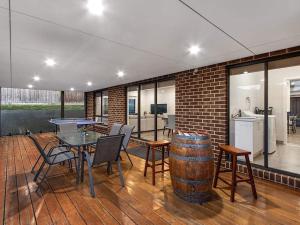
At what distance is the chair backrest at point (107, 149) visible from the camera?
2438mm

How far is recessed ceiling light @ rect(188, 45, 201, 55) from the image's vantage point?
251 cm

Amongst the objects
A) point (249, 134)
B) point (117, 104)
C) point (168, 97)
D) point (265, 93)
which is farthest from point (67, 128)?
point (265, 93)

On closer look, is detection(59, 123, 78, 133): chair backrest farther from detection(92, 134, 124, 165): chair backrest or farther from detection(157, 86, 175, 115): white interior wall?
detection(157, 86, 175, 115): white interior wall

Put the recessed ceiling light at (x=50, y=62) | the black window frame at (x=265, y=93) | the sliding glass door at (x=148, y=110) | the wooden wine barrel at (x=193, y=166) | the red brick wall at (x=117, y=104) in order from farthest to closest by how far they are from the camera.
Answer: the red brick wall at (x=117, y=104)
the sliding glass door at (x=148, y=110)
the recessed ceiling light at (x=50, y=62)
the black window frame at (x=265, y=93)
the wooden wine barrel at (x=193, y=166)

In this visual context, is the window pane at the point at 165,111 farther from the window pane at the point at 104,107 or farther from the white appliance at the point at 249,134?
the window pane at the point at 104,107

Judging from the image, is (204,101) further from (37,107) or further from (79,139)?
(37,107)

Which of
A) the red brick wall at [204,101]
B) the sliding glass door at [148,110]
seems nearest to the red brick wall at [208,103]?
the red brick wall at [204,101]

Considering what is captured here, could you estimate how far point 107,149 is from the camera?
8.41 feet

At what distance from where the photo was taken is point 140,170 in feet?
10.9

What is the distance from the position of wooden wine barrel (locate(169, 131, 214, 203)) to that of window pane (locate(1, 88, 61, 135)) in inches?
290

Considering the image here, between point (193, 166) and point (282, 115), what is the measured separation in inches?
131

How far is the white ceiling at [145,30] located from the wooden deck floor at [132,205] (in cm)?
204

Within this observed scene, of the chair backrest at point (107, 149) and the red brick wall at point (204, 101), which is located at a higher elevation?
the red brick wall at point (204, 101)

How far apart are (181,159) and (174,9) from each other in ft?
5.32
